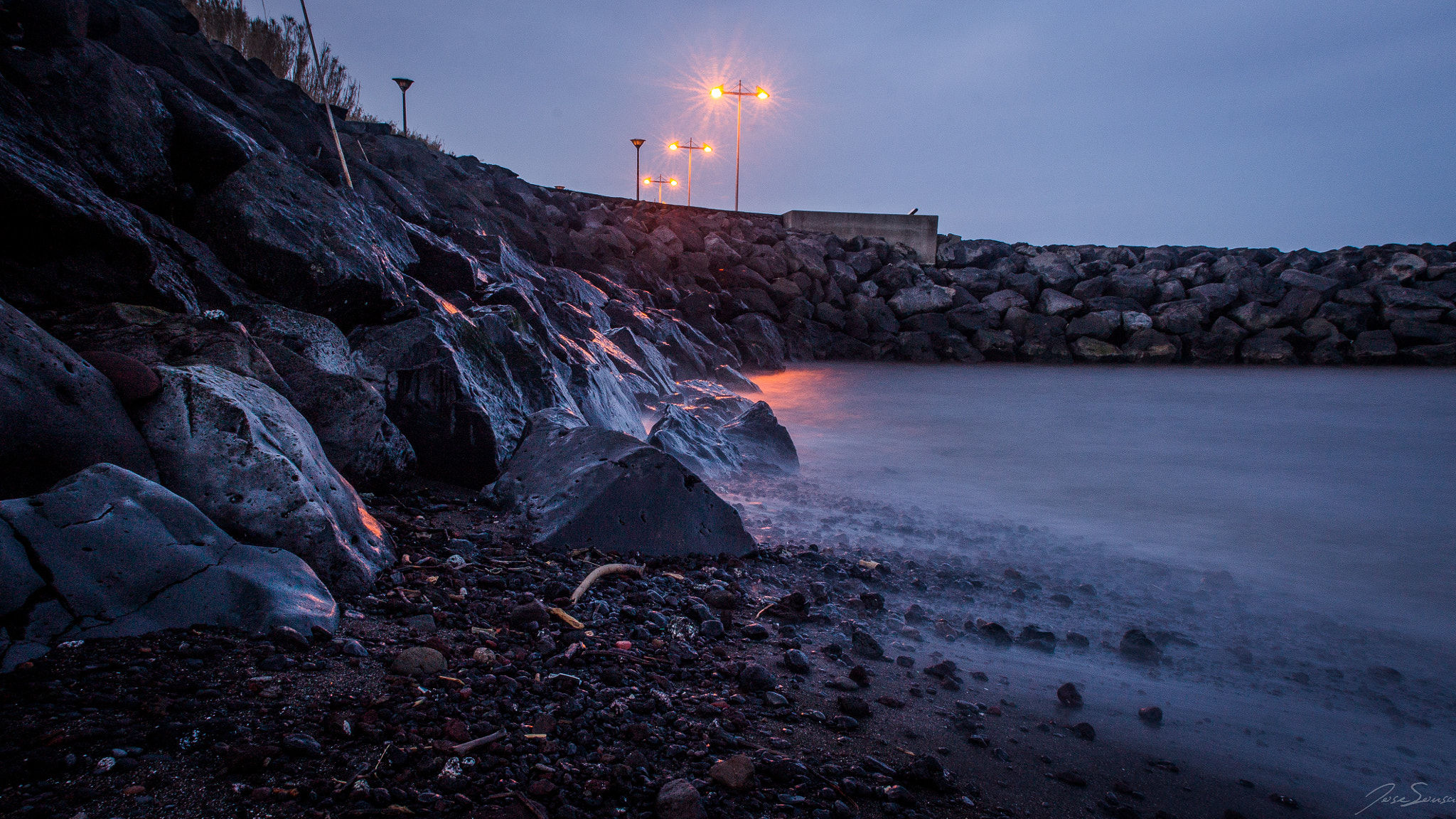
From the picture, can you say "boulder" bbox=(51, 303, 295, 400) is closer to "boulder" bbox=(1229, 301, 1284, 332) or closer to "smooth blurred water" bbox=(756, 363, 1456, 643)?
"smooth blurred water" bbox=(756, 363, 1456, 643)

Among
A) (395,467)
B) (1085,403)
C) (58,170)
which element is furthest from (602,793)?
(1085,403)

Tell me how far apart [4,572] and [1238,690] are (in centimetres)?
426

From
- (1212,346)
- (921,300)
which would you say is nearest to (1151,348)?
(1212,346)

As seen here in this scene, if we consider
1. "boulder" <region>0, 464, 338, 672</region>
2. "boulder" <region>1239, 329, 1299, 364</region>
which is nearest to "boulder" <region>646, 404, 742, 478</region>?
"boulder" <region>0, 464, 338, 672</region>

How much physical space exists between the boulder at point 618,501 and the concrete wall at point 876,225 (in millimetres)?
18803

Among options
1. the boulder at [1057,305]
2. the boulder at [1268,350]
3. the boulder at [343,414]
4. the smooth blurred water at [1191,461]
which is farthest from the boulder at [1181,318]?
the boulder at [343,414]

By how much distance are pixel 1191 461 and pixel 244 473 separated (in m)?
9.76

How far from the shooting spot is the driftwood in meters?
3.02

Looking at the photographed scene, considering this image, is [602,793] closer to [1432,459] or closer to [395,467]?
[395,467]

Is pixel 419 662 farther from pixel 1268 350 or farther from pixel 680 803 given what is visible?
pixel 1268 350

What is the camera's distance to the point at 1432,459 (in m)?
9.38

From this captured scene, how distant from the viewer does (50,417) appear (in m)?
2.35

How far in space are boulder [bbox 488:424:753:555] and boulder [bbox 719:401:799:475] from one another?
2.41 metres

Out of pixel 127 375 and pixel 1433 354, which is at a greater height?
pixel 1433 354
